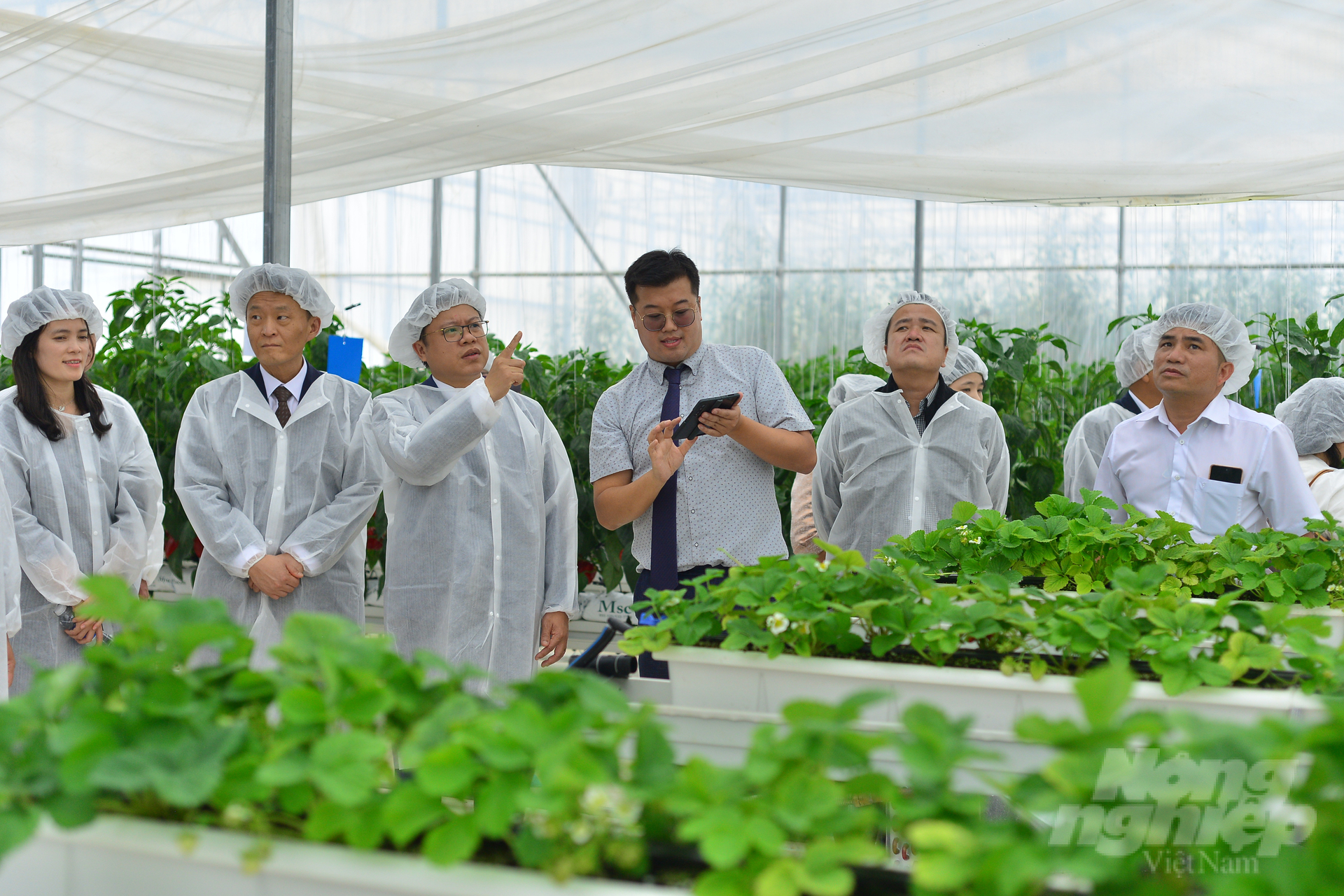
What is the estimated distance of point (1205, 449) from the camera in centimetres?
255

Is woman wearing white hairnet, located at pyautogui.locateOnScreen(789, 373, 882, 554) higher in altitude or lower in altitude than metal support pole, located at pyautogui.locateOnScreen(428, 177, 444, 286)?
lower

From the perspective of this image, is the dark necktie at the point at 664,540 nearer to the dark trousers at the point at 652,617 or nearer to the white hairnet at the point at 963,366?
the dark trousers at the point at 652,617

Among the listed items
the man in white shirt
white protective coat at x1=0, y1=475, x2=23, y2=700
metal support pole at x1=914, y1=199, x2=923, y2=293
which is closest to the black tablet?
the man in white shirt

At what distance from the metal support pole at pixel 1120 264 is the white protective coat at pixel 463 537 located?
20.0 ft

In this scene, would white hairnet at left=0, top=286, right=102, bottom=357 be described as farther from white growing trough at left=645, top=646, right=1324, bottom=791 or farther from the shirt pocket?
the shirt pocket

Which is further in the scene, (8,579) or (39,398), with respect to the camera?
(39,398)

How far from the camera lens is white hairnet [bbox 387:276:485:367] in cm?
241

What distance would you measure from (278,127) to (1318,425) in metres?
2.94

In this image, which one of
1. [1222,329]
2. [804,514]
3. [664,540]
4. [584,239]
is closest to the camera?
[664,540]

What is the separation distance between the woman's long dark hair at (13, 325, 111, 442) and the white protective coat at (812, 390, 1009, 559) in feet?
6.44

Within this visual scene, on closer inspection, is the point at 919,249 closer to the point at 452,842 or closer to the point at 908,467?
the point at 908,467

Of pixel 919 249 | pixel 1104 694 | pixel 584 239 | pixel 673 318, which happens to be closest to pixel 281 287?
pixel 673 318

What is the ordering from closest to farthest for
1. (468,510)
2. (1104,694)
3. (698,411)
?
(1104,694) < (698,411) < (468,510)

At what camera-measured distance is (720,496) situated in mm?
2260
